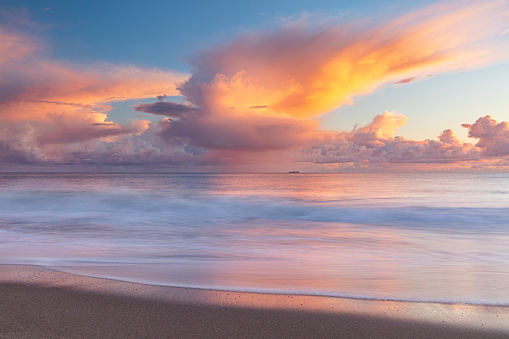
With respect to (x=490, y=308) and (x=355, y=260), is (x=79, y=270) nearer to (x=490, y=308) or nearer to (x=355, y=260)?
(x=355, y=260)

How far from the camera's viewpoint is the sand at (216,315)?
3061mm

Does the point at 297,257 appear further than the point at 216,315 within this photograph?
Yes

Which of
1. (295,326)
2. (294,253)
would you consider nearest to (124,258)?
(294,253)

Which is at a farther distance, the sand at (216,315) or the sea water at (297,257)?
the sea water at (297,257)

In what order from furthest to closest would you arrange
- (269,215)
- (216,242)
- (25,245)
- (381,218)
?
(269,215)
(381,218)
(216,242)
(25,245)

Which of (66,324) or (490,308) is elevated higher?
(66,324)

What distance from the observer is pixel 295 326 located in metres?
3.18

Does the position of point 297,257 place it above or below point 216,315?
below

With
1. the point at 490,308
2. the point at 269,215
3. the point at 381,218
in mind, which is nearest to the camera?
the point at 490,308

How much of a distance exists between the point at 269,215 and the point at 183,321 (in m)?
13.8

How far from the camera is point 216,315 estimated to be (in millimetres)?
3424

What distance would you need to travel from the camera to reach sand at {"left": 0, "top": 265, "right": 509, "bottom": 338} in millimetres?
3061

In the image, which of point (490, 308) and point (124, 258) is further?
point (124, 258)

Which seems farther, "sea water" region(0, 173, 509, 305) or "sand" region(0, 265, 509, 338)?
"sea water" region(0, 173, 509, 305)
